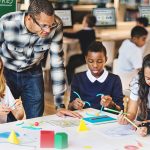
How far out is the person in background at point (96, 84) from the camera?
292cm

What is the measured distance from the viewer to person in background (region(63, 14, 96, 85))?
6.49 meters

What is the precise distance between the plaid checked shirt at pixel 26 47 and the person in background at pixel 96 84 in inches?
9.0

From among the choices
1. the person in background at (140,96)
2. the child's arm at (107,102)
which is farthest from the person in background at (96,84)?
the person in background at (140,96)

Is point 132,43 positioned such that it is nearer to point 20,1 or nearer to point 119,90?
point 20,1

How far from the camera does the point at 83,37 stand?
6.62m

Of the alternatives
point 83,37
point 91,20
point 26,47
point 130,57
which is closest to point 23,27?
point 26,47

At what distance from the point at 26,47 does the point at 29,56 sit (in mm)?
66

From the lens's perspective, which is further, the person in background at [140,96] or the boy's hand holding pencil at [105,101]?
the boy's hand holding pencil at [105,101]

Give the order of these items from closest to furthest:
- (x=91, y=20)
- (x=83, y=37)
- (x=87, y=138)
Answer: (x=87, y=138)
(x=91, y=20)
(x=83, y=37)

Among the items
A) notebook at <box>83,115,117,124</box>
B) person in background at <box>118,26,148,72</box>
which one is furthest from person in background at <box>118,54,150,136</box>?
person in background at <box>118,26,148,72</box>

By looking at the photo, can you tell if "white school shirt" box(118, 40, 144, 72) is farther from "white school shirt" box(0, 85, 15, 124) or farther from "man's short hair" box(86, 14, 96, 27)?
"white school shirt" box(0, 85, 15, 124)

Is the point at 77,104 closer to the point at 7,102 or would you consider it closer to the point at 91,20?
the point at 7,102

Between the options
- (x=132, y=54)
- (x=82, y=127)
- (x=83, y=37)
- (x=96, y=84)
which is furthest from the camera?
(x=83, y=37)

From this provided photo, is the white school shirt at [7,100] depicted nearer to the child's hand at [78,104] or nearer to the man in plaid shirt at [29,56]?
the man in plaid shirt at [29,56]
